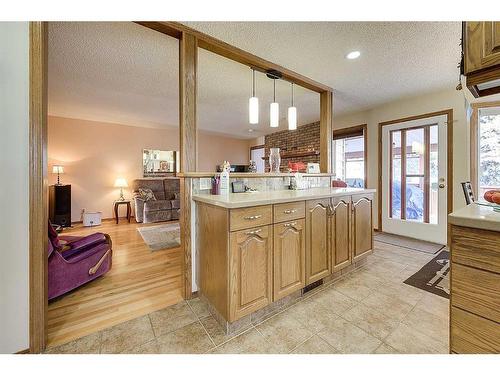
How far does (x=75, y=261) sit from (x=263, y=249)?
1760mm

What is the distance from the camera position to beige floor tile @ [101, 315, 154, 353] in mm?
1358

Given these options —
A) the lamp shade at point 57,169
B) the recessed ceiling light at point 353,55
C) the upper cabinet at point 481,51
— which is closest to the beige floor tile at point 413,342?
the upper cabinet at point 481,51

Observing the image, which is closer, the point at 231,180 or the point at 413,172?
the point at 231,180

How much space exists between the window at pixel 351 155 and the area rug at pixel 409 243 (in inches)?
45.8

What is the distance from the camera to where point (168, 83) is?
312 cm

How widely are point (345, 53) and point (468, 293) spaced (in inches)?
94.0

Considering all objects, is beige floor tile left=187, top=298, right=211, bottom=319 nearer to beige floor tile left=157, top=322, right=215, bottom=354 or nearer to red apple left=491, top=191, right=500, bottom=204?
beige floor tile left=157, top=322, right=215, bottom=354

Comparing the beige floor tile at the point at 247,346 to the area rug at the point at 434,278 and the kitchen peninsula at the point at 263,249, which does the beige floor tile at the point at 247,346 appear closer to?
the kitchen peninsula at the point at 263,249

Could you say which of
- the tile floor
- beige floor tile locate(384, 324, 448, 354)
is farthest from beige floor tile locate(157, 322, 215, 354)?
beige floor tile locate(384, 324, 448, 354)

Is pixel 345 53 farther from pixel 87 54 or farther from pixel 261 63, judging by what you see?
pixel 87 54

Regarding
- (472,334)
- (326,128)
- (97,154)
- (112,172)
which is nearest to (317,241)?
(472,334)

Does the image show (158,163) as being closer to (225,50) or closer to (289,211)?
(225,50)
